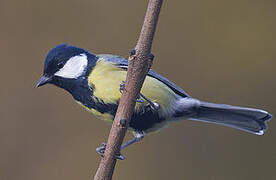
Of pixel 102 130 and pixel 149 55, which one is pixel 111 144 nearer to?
pixel 149 55

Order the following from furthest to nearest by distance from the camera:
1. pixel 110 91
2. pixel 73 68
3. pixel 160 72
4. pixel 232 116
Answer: pixel 160 72 < pixel 232 116 < pixel 73 68 < pixel 110 91

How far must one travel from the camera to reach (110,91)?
136 centimetres

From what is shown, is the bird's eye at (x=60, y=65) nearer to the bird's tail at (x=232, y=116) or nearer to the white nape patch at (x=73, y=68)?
the white nape patch at (x=73, y=68)

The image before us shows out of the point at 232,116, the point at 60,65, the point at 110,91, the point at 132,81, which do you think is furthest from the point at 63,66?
the point at 232,116

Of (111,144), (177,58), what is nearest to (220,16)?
(177,58)

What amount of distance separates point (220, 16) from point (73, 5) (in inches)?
35.0

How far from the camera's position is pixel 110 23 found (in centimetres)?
228

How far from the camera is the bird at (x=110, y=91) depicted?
1.38 m

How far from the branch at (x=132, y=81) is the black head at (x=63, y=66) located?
1.52 feet

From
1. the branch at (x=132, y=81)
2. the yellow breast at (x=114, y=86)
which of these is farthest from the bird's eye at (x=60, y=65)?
the branch at (x=132, y=81)

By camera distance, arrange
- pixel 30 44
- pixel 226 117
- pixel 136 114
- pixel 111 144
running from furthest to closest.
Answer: pixel 30 44 < pixel 226 117 < pixel 136 114 < pixel 111 144

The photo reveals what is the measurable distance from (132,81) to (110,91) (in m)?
0.40

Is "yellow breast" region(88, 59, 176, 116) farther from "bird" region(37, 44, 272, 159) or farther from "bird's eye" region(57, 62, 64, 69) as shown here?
"bird's eye" region(57, 62, 64, 69)

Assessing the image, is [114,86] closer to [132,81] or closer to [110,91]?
[110,91]
